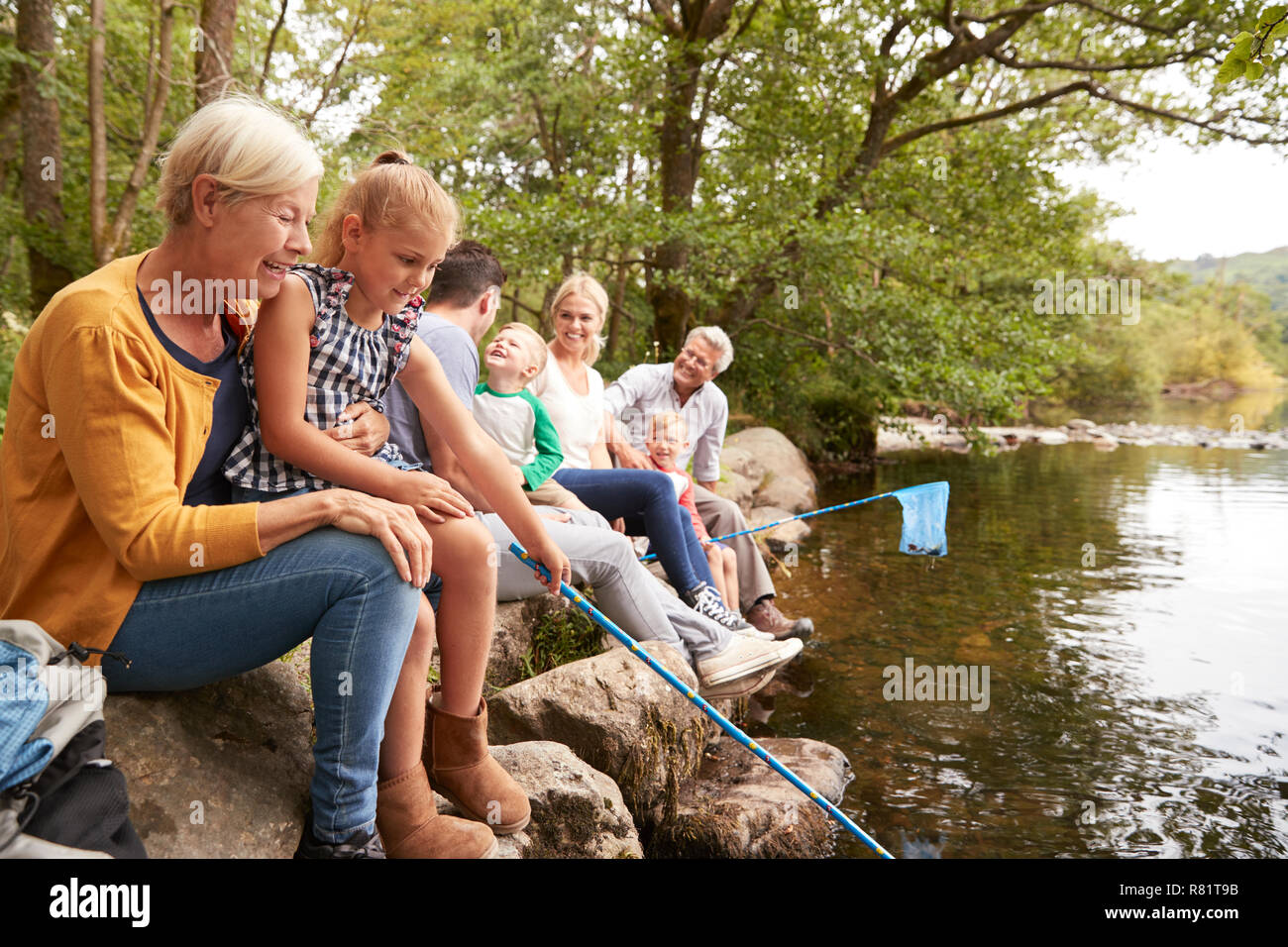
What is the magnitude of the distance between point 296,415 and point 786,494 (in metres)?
8.56

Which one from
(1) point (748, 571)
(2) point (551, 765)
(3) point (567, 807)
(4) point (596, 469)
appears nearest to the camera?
(3) point (567, 807)

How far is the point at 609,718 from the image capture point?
3.22 m

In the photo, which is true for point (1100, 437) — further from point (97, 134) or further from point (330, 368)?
point (330, 368)

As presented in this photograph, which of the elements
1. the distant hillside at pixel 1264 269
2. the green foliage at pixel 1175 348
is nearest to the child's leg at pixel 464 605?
the green foliage at pixel 1175 348

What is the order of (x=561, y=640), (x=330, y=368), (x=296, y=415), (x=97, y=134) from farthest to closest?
1. (x=97, y=134)
2. (x=561, y=640)
3. (x=330, y=368)
4. (x=296, y=415)

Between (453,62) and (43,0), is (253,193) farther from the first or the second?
(453,62)

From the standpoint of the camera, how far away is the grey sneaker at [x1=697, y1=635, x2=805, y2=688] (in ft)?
12.7

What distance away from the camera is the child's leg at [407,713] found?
7.04ft

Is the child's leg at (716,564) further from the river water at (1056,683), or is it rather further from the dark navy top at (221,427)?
the dark navy top at (221,427)

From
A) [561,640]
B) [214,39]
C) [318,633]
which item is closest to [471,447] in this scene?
[318,633]

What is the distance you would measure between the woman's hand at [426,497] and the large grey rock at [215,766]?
Answer: 62cm

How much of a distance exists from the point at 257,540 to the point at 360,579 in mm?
204

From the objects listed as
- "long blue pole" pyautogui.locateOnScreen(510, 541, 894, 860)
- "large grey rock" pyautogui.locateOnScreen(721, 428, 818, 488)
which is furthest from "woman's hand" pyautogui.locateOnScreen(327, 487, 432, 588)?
"large grey rock" pyautogui.locateOnScreen(721, 428, 818, 488)
